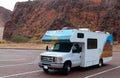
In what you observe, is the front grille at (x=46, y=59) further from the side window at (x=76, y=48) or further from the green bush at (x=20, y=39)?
the green bush at (x=20, y=39)

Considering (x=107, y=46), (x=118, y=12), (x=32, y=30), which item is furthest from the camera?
(x=32, y=30)

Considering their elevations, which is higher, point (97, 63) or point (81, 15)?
point (81, 15)

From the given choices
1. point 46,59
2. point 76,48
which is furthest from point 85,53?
point 46,59

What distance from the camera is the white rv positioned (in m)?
16.2

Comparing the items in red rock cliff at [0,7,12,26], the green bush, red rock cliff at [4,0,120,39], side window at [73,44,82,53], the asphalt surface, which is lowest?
the asphalt surface

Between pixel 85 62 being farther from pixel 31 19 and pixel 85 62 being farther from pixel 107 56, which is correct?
pixel 31 19

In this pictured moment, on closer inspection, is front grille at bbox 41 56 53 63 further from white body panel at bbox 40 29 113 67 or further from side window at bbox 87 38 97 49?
side window at bbox 87 38 97 49

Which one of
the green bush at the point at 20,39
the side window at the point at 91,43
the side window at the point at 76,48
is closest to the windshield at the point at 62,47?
the side window at the point at 76,48

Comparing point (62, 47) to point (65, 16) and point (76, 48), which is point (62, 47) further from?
point (65, 16)

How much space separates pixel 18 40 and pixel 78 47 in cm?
6140

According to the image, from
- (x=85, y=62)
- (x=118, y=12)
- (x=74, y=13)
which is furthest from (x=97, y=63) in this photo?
(x=74, y=13)

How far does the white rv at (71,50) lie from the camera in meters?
16.2

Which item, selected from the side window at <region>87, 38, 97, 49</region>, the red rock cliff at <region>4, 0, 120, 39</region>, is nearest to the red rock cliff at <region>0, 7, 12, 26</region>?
the red rock cliff at <region>4, 0, 120, 39</region>

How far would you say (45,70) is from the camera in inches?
682
